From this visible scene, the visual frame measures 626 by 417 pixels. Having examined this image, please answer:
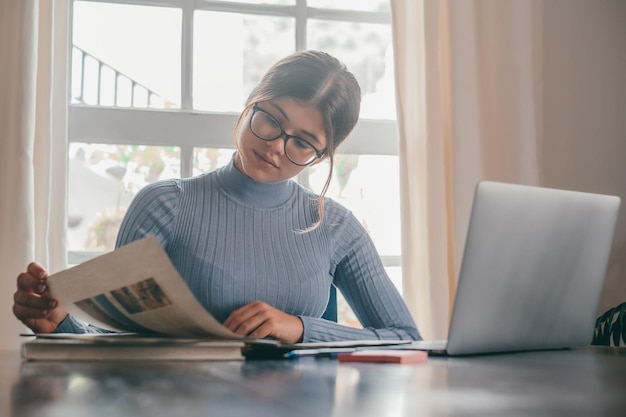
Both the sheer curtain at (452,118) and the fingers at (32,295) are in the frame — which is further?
the sheer curtain at (452,118)

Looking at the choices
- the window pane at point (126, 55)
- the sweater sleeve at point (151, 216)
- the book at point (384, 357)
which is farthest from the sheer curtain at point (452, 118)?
the book at point (384, 357)

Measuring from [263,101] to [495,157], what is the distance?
1.28 m

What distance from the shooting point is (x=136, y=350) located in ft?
3.10

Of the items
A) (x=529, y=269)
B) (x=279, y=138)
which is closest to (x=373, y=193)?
(x=279, y=138)

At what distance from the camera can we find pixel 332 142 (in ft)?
5.98

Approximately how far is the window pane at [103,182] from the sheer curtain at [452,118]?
873 millimetres

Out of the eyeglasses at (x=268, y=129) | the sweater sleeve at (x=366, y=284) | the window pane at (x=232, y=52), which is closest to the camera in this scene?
the eyeglasses at (x=268, y=129)

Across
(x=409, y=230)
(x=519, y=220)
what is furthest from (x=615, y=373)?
(x=409, y=230)

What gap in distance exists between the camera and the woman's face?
1734 millimetres

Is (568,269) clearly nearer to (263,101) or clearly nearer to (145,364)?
(145,364)

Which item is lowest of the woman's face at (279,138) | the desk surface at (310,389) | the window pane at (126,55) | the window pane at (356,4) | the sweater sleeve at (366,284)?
the sweater sleeve at (366,284)

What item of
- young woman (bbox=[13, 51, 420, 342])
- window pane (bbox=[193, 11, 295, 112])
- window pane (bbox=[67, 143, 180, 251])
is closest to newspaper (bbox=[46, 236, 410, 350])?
young woman (bbox=[13, 51, 420, 342])

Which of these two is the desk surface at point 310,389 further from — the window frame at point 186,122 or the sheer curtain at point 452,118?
the window frame at point 186,122

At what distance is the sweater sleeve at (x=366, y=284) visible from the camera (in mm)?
1892
